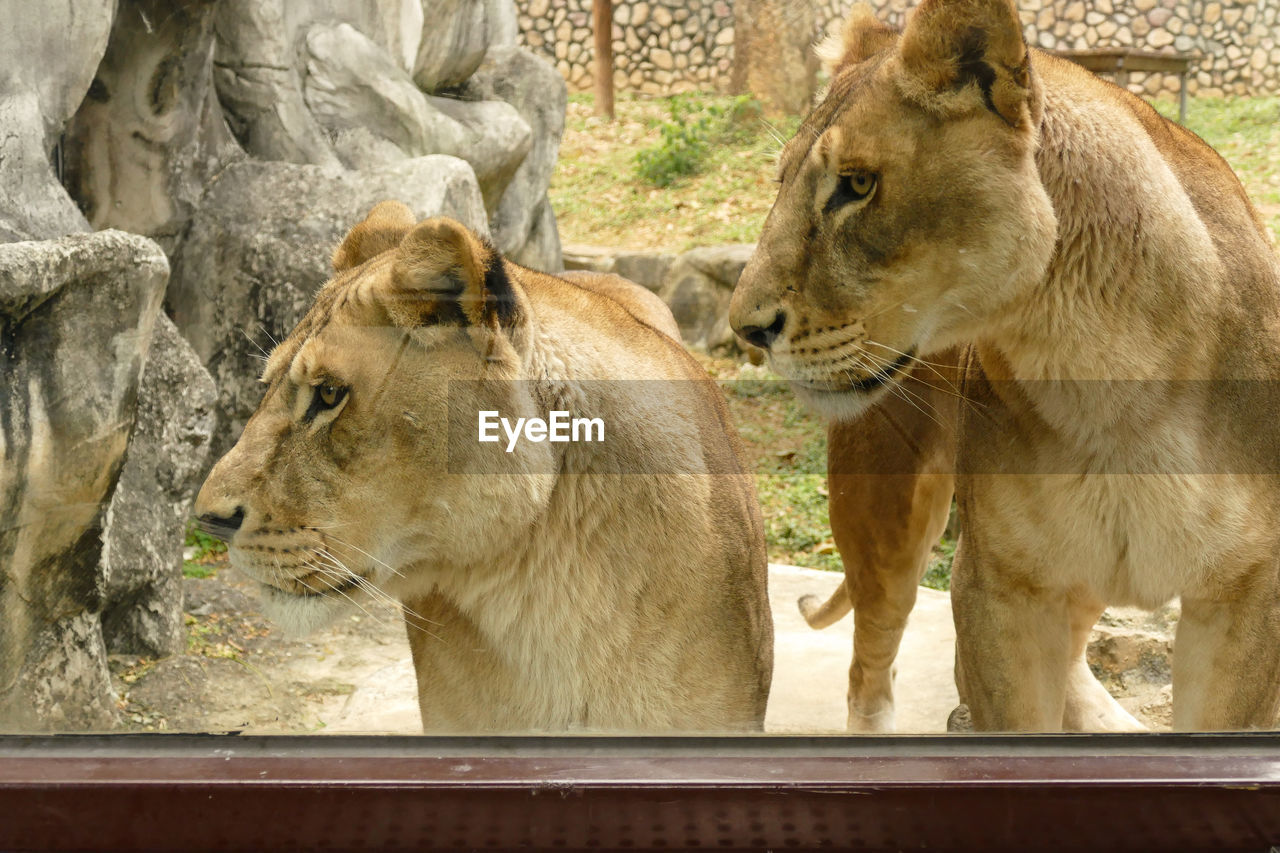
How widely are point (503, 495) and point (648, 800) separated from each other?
56 centimetres

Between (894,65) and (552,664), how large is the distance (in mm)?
1131

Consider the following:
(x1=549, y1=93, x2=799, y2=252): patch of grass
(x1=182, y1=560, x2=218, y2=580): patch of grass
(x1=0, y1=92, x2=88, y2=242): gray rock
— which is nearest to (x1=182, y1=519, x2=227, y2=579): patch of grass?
(x1=182, y1=560, x2=218, y2=580): patch of grass

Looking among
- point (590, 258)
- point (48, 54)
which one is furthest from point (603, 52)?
point (48, 54)

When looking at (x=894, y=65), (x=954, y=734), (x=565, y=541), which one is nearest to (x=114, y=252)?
(x=565, y=541)

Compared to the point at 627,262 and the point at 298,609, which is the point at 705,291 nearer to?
the point at 627,262

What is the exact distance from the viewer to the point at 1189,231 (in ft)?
7.55

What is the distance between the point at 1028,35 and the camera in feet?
6.75

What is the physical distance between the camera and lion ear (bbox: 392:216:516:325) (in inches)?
81.6

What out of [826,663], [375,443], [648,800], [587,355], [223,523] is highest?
[587,355]

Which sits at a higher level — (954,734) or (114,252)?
(114,252)

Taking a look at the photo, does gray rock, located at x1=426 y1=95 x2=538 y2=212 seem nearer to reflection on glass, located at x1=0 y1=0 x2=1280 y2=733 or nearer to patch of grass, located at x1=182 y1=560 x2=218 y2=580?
reflection on glass, located at x1=0 y1=0 x2=1280 y2=733

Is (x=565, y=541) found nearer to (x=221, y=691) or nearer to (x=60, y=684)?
(x=221, y=691)

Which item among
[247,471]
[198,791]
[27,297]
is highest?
[27,297]

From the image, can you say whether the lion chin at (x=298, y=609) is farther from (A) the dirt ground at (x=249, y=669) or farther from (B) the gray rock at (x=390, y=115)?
(B) the gray rock at (x=390, y=115)
